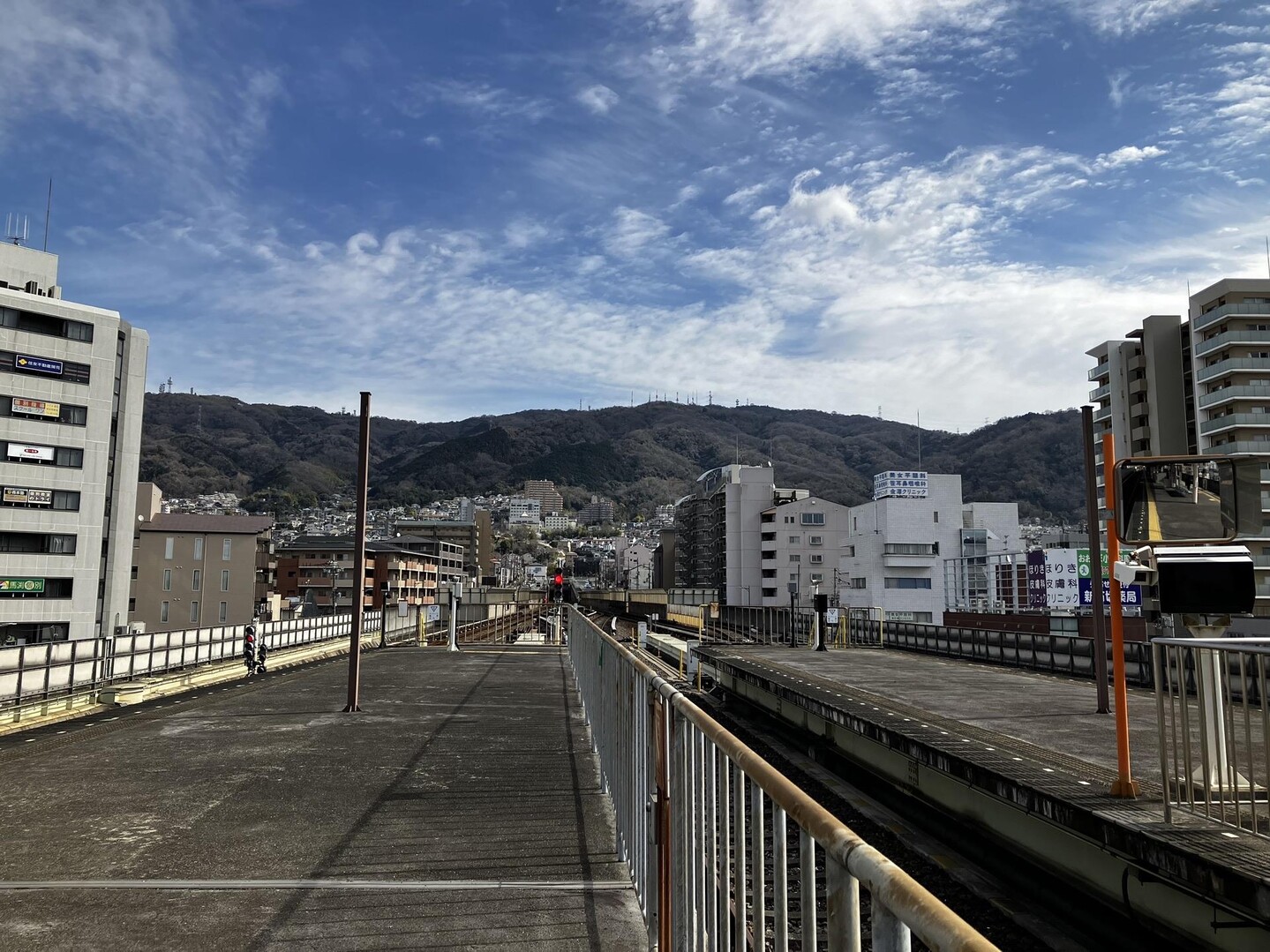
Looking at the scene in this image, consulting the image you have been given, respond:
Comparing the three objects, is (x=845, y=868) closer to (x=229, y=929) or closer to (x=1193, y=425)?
(x=229, y=929)

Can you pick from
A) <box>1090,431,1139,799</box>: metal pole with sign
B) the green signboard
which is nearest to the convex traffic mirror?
<box>1090,431,1139,799</box>: metal pole with sign

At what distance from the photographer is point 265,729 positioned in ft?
35.0

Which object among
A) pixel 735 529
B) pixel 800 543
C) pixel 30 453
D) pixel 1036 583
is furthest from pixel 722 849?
pixel 735 529

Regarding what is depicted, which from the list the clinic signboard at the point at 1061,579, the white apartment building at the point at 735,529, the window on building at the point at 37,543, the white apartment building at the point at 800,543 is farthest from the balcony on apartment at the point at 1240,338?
the window on building at the point at 37,543

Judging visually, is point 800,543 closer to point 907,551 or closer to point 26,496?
point 907,551

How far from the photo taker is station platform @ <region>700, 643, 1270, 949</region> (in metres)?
4.95

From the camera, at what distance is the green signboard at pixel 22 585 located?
50375mm

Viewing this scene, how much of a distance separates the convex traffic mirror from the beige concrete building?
7608 cm

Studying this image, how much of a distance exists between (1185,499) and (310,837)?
6.66 metres

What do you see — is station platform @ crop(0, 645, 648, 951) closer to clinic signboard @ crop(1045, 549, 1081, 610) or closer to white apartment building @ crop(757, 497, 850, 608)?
clinic signboard @ crop(1045, 549, 1081, 610)

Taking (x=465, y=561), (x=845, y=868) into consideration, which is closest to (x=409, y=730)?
(x=845, y=868)

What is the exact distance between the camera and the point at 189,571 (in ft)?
237

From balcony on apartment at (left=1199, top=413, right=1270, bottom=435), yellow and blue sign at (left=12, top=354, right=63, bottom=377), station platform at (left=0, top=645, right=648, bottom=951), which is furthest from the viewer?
balcony on apartment at (left=1199, top=413, right=1270, bottom=435)

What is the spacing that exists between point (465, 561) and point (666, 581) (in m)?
43.7
